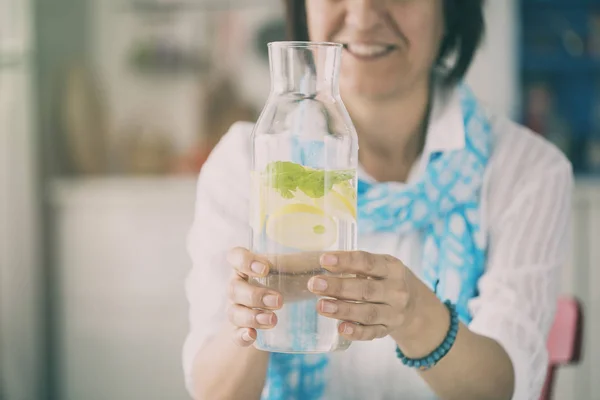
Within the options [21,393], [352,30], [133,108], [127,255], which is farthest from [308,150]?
[133,108]

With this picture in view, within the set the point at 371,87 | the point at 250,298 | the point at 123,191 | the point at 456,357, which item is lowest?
the point at 123,191

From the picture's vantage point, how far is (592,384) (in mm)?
1955

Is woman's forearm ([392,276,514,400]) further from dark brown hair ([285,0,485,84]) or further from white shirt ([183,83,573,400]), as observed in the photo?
dark brown hair ([285,0,485,84])

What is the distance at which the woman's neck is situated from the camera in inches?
33.5

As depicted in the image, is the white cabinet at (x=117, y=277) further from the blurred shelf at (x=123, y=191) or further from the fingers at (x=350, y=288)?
the fingers at (x=350, y=288)

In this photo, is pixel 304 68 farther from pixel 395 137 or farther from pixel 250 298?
pixel 395 137

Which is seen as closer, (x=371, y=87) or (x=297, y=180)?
(x=297, y=180)

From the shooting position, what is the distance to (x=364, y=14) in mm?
735

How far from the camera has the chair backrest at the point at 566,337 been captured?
0.94 m

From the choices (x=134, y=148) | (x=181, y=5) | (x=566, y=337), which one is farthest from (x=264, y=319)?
(x=181, y=5)

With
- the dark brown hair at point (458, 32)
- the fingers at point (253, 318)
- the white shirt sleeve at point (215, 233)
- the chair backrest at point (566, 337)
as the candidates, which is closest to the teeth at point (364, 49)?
the dark brown hair at point (458, 32)

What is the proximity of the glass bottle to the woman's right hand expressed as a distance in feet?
0.04

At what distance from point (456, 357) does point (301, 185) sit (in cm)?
27

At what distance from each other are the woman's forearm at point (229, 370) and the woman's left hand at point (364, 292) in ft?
0.59
